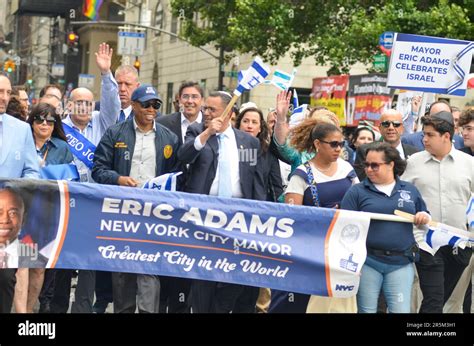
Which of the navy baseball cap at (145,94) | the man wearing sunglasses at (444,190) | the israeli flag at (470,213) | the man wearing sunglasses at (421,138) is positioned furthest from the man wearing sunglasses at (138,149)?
the man wearing sunglasses at (421,138)

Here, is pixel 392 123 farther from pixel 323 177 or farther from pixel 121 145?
pixel 121 145

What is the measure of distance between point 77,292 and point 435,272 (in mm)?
2973

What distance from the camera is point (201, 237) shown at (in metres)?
8.17

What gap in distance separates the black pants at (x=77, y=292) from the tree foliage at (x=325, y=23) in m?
18.5

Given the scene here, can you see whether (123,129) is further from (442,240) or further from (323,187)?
(442,240)

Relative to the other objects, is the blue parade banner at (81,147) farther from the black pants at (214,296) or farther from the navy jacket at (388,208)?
the navy jacket at (388,208)

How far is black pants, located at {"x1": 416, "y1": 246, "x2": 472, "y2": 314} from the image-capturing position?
9.01 metres

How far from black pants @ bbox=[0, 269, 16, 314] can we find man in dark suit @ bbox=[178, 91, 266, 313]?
140 centimetres

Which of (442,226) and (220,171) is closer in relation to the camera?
(442,226)

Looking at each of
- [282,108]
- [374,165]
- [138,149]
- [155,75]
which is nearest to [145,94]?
[138,149]

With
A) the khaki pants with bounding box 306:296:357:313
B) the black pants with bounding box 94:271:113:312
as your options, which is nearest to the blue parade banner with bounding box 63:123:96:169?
the black pants with bounding box 94:271:113:312
